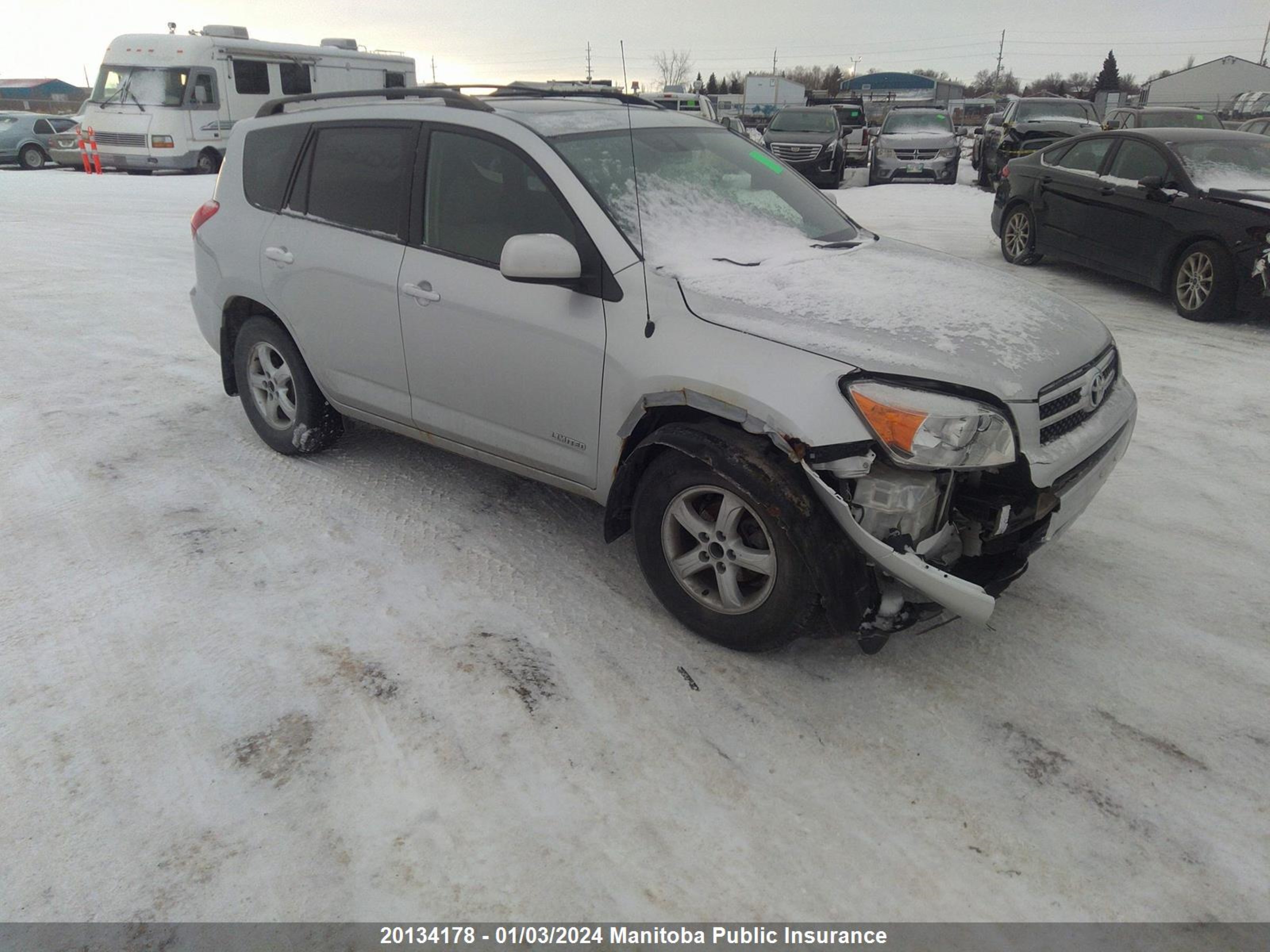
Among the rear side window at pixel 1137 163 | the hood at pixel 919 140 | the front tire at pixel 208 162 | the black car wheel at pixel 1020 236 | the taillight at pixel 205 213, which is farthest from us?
the front tire at pixel 208 162

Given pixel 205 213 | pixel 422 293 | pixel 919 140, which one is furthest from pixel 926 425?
pixel 919 140

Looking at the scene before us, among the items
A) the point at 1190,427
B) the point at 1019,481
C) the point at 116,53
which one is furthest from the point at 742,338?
the point at 116,53

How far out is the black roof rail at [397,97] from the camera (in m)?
3.76

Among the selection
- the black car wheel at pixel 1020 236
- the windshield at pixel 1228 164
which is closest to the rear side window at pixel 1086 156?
the black car wheel at pixel 1020 236

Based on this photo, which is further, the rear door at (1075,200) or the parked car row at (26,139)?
the parked car row at (26,139)

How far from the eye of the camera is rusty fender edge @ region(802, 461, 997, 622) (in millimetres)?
2682

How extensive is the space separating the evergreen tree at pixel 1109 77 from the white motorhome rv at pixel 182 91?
8329cm

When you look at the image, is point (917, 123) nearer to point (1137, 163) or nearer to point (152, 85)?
point (1137, 163)

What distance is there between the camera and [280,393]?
466cm

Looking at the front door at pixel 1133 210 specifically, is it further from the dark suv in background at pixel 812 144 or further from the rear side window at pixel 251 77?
the rear side window at pixel 251 77

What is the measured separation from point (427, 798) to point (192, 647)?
122cm
